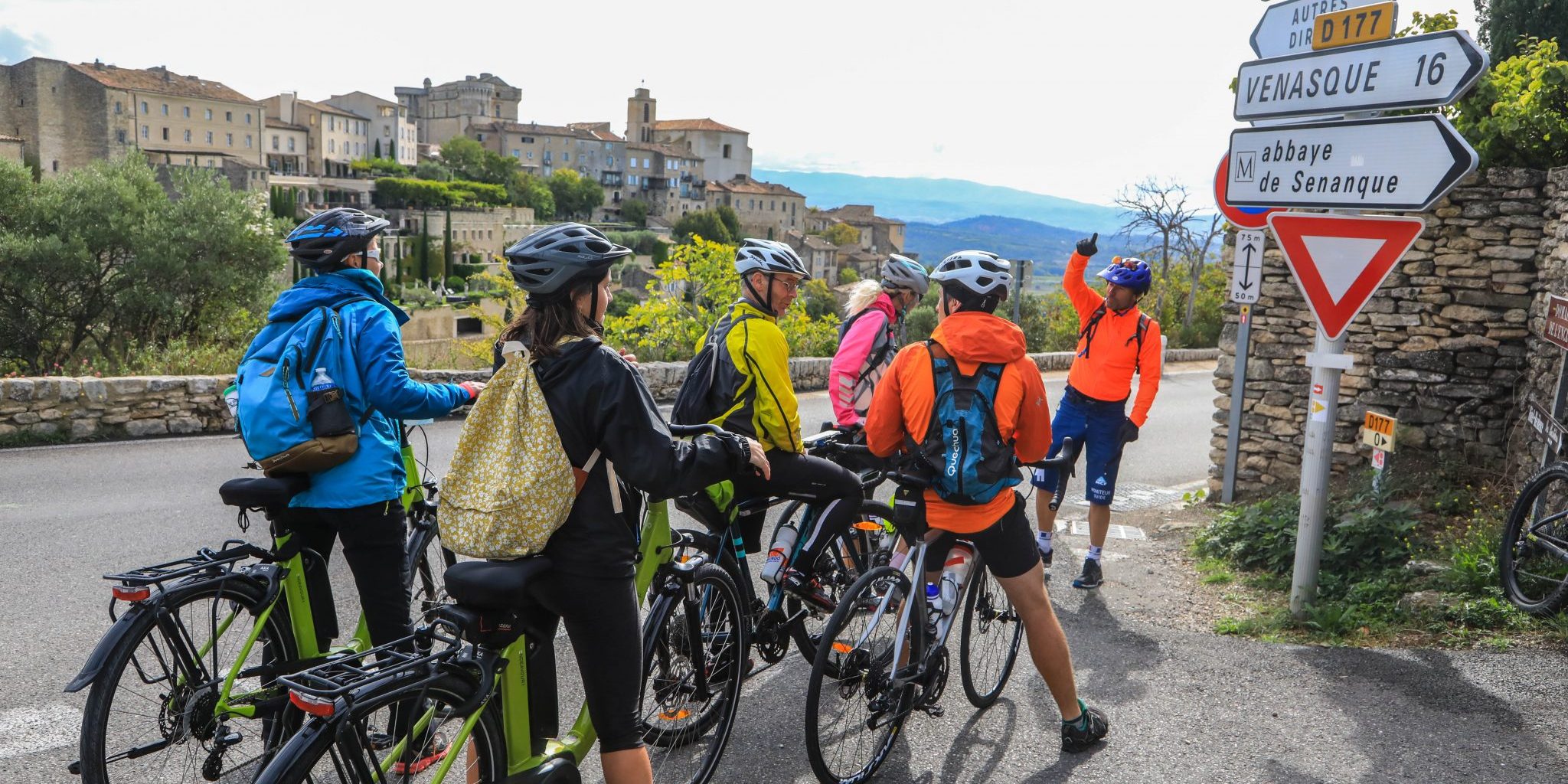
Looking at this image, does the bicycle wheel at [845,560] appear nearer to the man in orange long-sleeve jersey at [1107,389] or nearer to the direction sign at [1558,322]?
the man in orange long-sleeve jersey at [1107,389]

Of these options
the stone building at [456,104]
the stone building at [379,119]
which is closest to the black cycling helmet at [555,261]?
the stone building at [379,119]

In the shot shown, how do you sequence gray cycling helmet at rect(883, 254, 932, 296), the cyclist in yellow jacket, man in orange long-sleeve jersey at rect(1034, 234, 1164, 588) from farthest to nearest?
man in orange long-sleeve jersey at rect(1034, 234, 1164, 588)
gray cycling helmet at rect(883, 254, 932, 296)
the cyclist in yellow jacket

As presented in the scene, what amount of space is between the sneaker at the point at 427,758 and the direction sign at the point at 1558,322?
19.0ft

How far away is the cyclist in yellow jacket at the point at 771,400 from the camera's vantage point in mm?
4469

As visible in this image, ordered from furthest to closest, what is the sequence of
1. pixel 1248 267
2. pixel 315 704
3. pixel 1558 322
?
pixel 1248 267
pixel 1558 322
pixel 315 704

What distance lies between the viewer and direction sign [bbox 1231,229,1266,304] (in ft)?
29.1

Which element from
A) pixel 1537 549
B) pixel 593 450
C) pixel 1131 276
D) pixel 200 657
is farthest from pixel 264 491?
pixel 1537 549

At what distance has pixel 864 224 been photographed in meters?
159

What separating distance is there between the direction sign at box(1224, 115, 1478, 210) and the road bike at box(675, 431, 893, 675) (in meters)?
2.40

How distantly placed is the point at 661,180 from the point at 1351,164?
150343 millimetres

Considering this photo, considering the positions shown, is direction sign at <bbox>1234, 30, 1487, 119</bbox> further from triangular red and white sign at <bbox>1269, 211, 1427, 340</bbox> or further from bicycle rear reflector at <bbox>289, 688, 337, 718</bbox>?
bicycle rear reflector at <bbox>289, 688, 337, 718</bbox>

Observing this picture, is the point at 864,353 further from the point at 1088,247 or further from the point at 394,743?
the point at 394,743

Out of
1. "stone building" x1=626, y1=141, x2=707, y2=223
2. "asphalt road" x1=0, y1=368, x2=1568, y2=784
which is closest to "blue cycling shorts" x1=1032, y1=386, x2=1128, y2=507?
"asphalt road" x1=0, y1=368, x2=1568, y2=784

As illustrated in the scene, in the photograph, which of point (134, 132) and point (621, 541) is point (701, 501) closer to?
point (621, 541)
